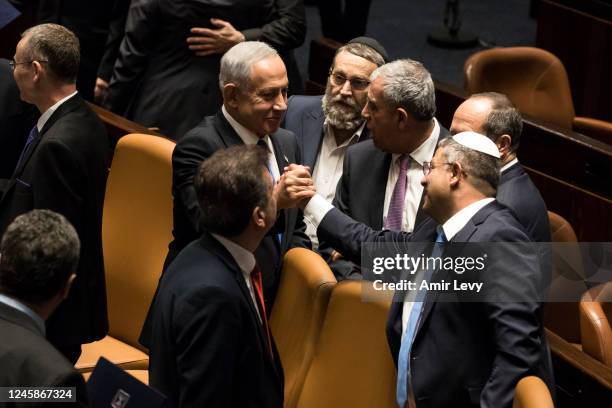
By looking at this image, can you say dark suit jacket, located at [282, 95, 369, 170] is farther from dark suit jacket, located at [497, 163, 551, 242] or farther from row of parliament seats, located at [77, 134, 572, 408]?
dark suit jacket, located at [497, 163, 551, 242]

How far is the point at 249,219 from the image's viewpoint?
247 cm

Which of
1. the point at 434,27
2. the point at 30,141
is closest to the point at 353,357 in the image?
the point at 30,141

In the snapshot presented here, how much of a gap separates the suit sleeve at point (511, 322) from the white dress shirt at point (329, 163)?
1.10 meters

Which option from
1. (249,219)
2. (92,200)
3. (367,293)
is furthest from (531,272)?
(92,200)

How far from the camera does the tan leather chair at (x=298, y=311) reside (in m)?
2.97

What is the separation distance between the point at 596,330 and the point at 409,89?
0.90m

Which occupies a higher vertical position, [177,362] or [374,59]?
[374,59]

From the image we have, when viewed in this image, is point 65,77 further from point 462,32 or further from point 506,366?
point 462,32

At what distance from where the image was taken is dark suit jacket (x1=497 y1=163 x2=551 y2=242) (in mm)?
3162

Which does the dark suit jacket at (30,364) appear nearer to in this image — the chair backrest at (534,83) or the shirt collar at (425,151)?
the shirt collar at (425,151)

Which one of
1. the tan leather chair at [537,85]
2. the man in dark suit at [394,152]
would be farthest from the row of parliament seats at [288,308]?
the tan leather chair at [537,85]

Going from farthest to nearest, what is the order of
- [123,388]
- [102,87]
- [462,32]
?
1. [462,32]
2. [102,87]
3. [123,388]

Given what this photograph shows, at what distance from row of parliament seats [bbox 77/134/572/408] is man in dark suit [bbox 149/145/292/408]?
370 mm

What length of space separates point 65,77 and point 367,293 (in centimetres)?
109
